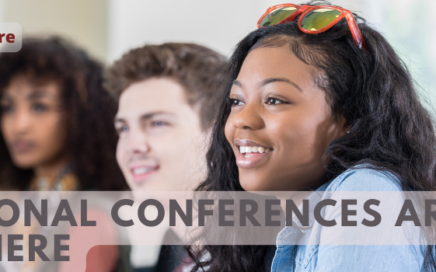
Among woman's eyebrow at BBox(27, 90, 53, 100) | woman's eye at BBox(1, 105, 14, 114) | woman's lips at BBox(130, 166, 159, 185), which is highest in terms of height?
woman's eyebrow at BBox(27, 90, 53, 100)

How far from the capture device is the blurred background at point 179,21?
5.29 feet

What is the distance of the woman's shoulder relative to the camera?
67 cm

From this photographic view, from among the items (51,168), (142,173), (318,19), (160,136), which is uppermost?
(318,19)

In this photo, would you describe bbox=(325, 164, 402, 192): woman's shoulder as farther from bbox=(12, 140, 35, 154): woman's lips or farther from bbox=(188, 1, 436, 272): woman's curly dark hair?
bbox=(12, 140, 35, 154): woman's lips

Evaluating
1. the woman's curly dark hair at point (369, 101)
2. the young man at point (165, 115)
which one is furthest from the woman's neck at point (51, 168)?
the woman's curly dark hair at point (369, 101)

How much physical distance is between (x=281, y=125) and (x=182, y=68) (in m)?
0.67

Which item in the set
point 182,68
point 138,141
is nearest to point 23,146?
point 138,141

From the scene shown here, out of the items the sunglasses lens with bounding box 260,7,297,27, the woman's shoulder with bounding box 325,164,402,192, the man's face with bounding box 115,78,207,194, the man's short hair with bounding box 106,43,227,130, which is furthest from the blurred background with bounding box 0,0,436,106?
the woman's shoulder with bounding box 325,164,402,192

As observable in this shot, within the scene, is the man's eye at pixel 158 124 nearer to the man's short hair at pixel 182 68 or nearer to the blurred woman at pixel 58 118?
the man's short hair at pixel 182 68

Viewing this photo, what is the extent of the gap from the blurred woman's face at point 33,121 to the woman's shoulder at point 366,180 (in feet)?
A: 4.13

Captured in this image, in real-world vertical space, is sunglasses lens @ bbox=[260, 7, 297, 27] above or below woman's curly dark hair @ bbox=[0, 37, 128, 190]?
above

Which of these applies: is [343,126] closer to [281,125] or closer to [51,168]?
[281,125]

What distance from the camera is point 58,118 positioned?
1.70 meters

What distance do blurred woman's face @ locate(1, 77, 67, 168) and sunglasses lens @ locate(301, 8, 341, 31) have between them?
45.6 inches
